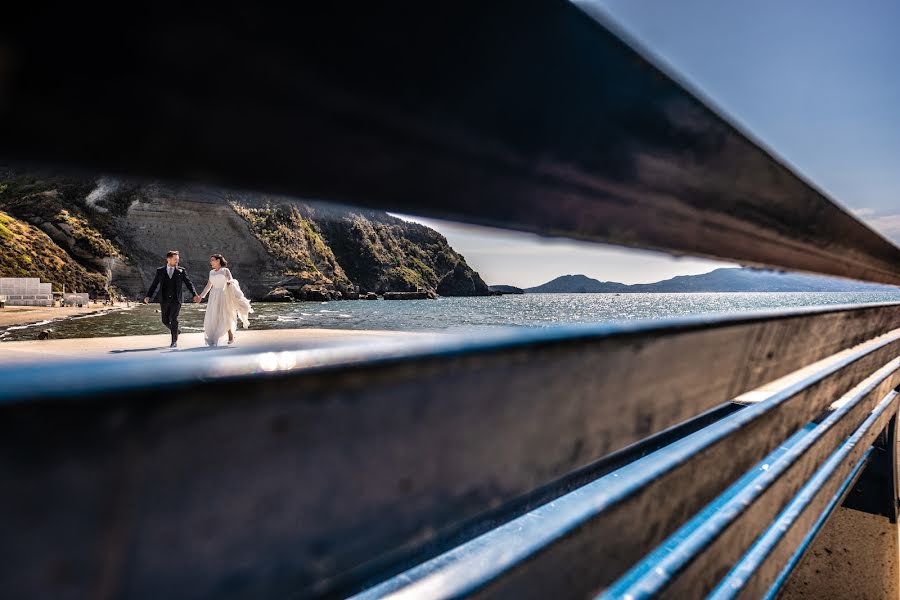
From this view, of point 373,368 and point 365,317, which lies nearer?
point 373,368

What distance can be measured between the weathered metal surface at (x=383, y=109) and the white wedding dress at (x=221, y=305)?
11.7 m

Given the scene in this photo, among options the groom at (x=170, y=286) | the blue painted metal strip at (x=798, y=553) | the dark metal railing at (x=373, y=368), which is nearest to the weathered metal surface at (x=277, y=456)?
the dark metal railing at (x=373, y=368)

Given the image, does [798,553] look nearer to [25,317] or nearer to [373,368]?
[373,368]

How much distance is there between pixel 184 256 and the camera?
64688mm

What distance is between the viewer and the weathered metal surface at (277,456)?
9.6 inches

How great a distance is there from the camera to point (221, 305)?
11.8m

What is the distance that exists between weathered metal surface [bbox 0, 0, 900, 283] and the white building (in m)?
47.9

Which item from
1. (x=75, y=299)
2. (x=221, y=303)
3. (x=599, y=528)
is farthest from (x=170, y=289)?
(x=75, y=299)

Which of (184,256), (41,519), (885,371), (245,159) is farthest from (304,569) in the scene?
(184,256)

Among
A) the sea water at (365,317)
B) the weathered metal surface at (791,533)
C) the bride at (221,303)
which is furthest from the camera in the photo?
the sea water at (365,317)

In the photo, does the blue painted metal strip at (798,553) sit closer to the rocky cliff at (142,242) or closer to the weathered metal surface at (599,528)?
the weathered metal surface at (599,528)

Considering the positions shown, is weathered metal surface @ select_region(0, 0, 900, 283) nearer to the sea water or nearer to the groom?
the sea water

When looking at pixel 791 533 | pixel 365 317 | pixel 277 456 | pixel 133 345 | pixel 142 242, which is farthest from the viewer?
pixel 142 242

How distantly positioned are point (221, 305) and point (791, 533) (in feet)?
39.4
